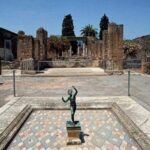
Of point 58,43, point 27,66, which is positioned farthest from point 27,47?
point 58,43

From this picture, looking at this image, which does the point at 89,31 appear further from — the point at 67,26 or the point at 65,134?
the point at 65,134

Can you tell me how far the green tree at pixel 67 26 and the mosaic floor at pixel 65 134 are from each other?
49.8 metres

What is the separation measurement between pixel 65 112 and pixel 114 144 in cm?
278

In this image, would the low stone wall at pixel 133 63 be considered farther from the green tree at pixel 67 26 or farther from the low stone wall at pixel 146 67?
the green tree at pixel 67 26

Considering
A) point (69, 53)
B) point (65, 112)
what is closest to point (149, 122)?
point (65, 112)

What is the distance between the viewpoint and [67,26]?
187ft

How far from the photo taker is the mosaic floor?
17.1 feet

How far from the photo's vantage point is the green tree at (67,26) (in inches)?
2230

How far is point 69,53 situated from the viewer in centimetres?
4809

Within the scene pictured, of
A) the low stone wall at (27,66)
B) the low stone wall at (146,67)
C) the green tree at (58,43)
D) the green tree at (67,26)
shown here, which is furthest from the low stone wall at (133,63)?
the green tree at (67,26)

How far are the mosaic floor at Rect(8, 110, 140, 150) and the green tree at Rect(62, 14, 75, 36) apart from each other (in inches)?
1960

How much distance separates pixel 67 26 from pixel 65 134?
2062 inches

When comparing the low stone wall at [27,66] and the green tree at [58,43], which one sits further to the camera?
the green tree at [58,43]

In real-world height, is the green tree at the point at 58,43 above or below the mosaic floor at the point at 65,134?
above
